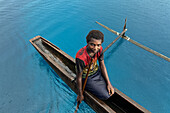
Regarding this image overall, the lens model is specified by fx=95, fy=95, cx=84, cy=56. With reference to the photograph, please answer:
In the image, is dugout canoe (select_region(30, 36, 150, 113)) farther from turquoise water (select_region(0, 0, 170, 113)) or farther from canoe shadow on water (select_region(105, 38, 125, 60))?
canoe shadow on water (select_region(105, 38, 125, 60))

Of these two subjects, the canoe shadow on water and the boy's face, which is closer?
the boy's face

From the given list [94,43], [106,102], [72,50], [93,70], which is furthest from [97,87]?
[72,50]

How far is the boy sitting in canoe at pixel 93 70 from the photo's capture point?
5.48 feet

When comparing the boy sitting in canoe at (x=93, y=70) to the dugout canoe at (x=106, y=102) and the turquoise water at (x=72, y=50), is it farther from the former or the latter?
the turquoise water at (x=72, y=50)

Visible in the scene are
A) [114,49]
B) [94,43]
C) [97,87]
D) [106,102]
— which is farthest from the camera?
[114,49]

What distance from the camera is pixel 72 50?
5.04 m

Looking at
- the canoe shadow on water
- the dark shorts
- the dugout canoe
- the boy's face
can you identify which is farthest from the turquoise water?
the boy's face

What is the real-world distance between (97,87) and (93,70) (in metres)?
0.40

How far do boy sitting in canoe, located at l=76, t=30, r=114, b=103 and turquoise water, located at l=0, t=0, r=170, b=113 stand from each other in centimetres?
118

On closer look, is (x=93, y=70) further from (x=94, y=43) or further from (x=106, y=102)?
(x=106, y=102)

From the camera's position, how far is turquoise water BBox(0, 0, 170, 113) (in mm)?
3318

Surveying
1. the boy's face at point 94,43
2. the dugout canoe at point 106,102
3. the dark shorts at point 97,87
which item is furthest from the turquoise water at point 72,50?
the boy's face at point 94,43

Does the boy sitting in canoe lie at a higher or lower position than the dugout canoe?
A: higher

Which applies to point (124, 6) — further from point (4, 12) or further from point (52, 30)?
point (4, 12)
